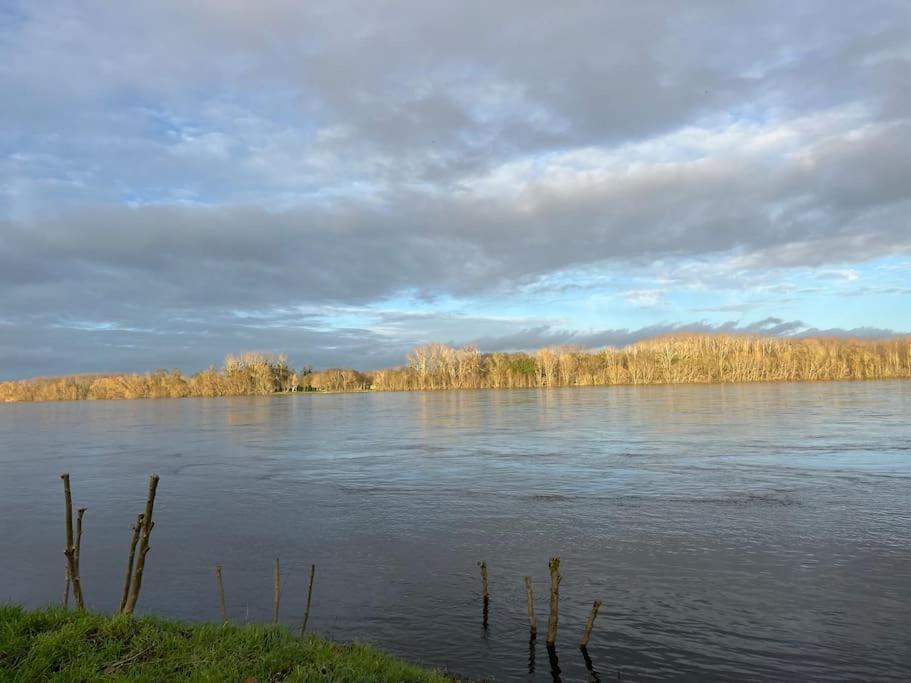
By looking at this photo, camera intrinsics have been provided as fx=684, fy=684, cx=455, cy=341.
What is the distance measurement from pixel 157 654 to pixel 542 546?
35.6ft

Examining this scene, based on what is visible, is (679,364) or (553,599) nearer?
(553,599)

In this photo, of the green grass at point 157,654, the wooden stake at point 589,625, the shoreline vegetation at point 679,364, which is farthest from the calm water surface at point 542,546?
the shoreline vegetation at point 679,364

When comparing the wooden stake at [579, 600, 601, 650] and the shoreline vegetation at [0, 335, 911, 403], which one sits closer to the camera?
the wooden stake at [579, 600, 601, 650]

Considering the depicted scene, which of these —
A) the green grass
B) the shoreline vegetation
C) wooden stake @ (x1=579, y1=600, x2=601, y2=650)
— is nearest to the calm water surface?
wooden stake @ (x1=579, y1=600, x2=601, y2=650)

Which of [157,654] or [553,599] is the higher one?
[157,654]

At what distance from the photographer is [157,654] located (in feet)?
24.7

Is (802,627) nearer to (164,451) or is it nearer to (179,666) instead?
(179,666)

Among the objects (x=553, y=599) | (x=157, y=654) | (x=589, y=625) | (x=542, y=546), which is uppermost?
(x=157, y=654)

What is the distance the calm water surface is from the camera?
36.5 feet

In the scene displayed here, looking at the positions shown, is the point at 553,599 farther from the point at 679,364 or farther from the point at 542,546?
the point at 679,364

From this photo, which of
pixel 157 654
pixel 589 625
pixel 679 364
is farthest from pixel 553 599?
pixel 679 364

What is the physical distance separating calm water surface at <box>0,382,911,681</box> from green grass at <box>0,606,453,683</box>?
309 centimetres

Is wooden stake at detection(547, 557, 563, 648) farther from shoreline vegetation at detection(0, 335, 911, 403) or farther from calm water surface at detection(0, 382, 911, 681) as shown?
shoreline vegetation at detection(0, 335, 911, 403)

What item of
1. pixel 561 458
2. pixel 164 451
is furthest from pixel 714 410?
pixel 164 451
